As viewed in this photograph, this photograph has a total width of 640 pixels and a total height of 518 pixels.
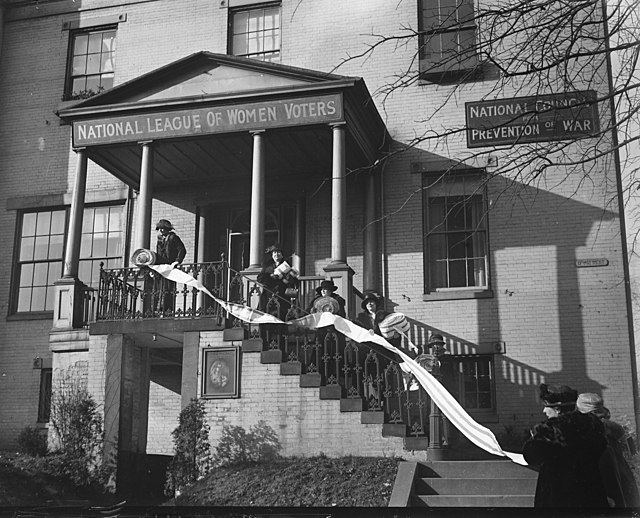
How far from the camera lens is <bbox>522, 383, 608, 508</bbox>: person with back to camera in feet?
20.2

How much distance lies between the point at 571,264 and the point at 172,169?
768 centimetres

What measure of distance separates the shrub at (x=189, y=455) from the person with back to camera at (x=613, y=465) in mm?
6659

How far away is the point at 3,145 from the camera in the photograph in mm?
17891

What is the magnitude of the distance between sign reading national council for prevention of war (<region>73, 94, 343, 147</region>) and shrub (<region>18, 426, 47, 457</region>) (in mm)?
5200

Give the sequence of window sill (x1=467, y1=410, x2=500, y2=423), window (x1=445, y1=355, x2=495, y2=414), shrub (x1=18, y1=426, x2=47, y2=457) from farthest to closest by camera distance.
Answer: window (x1=445, y1=355, x2=495, y2=414)
shrub (x1=18, y1=426, x2=47, y2=457)
window sill (x1=467, y1=410, x2=500, y2=423)

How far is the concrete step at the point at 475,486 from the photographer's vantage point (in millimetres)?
9867

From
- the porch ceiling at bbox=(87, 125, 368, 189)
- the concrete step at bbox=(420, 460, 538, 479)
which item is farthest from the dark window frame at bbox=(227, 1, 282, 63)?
the concrete step at bbox=(420, 460, 538, 479)

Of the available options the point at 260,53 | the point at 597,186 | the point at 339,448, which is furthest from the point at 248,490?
the point at 260,53

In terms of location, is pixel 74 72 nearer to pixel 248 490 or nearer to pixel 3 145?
pixel 3 145

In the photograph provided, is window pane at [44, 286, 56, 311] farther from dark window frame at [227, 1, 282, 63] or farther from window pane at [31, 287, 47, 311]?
dark window frame at [227, 1, 282, 63]

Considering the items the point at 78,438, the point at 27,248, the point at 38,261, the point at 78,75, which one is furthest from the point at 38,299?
the point at 78,438

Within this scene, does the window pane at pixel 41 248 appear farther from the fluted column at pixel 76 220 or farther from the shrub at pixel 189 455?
the shrub at pixel 189 455

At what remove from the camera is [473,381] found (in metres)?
14.7

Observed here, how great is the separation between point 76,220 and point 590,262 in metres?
9.14
